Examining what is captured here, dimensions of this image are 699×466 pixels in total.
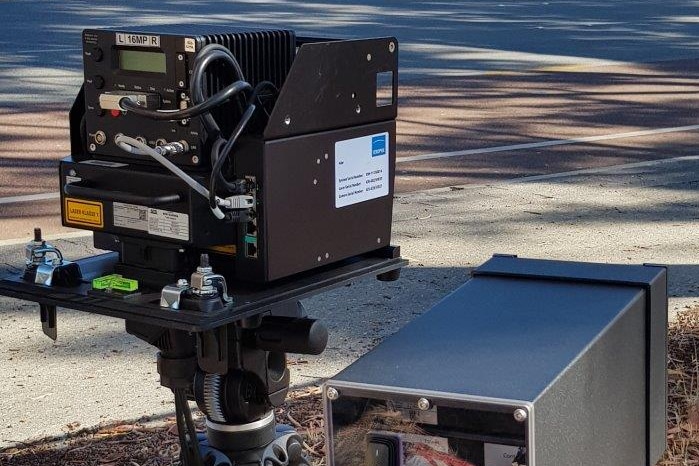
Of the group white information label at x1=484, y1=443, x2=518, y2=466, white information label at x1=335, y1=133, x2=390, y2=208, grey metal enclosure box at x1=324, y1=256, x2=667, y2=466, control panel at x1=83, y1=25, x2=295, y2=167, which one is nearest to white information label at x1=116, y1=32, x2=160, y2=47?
control panel at x1=83, y1=25, x2=295, y2=167

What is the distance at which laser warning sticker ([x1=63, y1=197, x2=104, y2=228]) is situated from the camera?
9.23ft

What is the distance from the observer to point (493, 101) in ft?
40.5

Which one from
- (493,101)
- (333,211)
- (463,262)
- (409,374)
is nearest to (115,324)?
(463,262)

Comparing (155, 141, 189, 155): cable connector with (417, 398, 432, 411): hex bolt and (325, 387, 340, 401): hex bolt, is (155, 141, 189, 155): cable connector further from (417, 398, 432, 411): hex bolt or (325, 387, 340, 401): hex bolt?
(417, 398, 432, 411): hex bolt

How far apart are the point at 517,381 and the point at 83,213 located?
1.09m

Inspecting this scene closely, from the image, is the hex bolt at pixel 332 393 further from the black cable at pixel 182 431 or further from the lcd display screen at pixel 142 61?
the lcd display screen at pixel 142 61

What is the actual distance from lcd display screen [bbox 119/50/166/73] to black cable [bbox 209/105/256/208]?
217 millimetres

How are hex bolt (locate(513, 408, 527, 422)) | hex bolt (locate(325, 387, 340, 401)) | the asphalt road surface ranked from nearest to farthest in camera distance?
hex bolt (locate(513, 408, 527, 422))
hex bolt (locate(325, 387, 340, 401))
the asphalt road surface

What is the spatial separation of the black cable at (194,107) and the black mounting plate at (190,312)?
400mm

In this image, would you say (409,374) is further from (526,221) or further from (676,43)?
(676,43)

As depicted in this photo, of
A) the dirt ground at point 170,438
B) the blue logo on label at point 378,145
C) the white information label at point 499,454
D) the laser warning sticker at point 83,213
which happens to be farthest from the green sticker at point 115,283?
the dirt ground at point 170,438

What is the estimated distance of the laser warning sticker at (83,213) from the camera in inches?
111

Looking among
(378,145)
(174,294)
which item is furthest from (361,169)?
(174,294)

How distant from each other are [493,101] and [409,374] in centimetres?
1015
